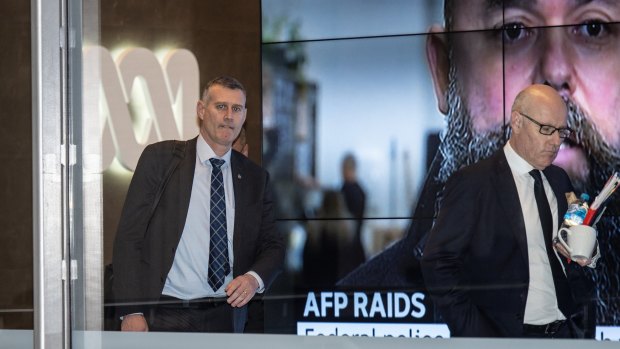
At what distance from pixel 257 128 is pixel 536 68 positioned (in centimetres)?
100

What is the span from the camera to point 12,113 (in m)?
3.55

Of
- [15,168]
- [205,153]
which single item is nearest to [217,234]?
[205,153]

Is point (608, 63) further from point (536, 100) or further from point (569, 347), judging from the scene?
point (569, 347)

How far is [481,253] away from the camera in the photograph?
3143mm

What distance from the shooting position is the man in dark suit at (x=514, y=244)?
3.05 metres

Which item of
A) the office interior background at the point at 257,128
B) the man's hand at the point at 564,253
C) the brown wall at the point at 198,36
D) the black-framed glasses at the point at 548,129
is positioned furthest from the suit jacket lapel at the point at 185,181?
the man's hand at the point at 564,253

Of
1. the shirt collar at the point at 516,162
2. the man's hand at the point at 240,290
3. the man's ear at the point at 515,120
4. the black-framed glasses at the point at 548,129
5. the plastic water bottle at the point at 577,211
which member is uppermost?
the man's ear at the point at 515,120

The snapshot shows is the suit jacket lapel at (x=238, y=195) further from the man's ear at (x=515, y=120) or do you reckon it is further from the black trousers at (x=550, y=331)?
the black trousers at (x=550, y=331)

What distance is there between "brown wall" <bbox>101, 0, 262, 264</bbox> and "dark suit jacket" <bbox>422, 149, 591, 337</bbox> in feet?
2.43

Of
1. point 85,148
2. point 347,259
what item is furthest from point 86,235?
point 347,259

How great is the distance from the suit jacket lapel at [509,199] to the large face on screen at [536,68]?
8 cm

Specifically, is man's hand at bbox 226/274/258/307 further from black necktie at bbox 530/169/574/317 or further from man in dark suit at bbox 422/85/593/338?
black necktie at bbox 530/169/574/317

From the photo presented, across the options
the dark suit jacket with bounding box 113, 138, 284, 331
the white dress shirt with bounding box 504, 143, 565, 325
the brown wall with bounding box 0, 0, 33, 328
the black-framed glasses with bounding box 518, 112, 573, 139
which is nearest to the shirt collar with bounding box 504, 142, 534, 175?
the white dress shirt with bounding box 504, 143, 565, 325

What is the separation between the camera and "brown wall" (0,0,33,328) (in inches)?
138
